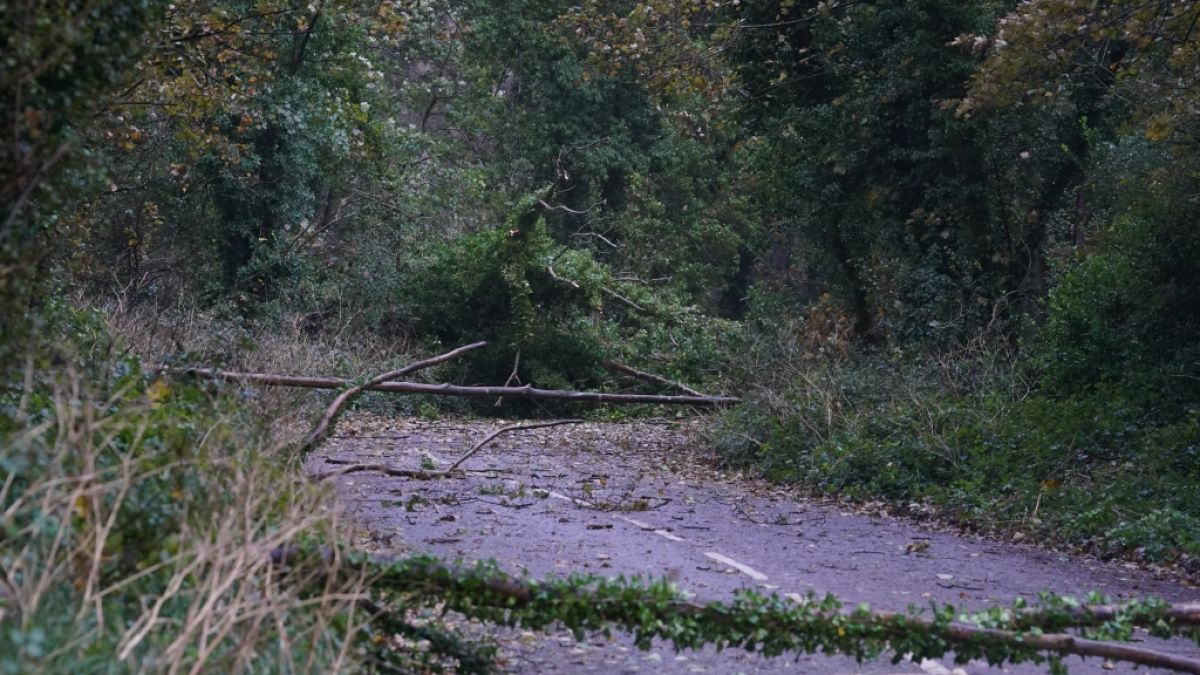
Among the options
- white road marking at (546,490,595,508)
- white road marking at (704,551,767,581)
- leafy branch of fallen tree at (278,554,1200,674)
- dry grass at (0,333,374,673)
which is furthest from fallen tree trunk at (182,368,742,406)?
white road marking at (704,551,767,581)

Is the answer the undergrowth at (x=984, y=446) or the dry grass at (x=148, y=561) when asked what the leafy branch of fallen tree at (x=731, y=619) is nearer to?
the dry grass at (x=148, y=561)

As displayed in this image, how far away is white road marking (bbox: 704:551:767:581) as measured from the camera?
9.45m

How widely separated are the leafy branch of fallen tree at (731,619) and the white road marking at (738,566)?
3.55 metres

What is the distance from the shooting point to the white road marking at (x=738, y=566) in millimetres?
9451

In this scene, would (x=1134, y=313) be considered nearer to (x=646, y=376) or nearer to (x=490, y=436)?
(x=490, y=436)

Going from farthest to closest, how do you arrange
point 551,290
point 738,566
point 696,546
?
point 551,290 < point 696,546 < point 738,566

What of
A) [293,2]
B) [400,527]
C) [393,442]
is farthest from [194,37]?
[393,442]

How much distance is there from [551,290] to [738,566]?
1588 centimetres

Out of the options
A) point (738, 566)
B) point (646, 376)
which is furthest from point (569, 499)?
point (646, 376)

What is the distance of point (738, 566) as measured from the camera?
987 centimetres

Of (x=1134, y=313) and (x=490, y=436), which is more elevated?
(x=1134, y=313)

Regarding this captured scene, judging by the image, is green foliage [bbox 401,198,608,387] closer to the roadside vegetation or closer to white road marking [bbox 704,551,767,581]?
the roadside vegetation

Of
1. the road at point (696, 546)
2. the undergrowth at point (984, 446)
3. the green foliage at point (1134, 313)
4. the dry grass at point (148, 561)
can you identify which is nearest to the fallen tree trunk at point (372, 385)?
the road at point (696, 546)

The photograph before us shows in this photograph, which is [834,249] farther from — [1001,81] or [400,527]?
[400,527]
